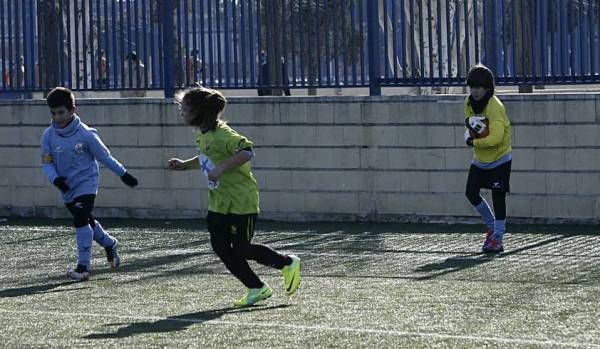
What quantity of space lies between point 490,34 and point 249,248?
238 inches

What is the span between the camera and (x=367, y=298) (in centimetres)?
968

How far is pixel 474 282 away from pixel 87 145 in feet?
10.5

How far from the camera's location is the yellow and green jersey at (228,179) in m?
9.27

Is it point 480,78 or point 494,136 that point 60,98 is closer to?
point 480,78

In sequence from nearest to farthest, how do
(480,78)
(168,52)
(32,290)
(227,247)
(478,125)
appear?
1. (227,247)
2. (32,290)
3. (480,78)
4. (478,125)
5. (168,52)

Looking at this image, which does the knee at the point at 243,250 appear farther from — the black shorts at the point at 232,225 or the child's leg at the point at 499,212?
the child's leg at the point at 499,212

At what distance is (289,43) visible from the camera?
15.9 metres

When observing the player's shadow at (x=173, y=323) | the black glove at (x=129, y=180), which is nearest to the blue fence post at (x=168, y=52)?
the black glove at (x=129, y=180)

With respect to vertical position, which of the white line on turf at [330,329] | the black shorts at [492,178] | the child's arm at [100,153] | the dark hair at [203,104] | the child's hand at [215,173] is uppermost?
the dark hair at [203,104]

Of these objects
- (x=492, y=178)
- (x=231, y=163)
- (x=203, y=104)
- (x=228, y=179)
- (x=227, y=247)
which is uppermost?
(x=203, y=104)

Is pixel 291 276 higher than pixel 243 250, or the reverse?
pixel 243 250

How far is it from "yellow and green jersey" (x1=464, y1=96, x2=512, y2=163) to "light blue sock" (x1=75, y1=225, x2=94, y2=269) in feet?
10.9

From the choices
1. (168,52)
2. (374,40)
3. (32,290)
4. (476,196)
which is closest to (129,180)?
(32,290)

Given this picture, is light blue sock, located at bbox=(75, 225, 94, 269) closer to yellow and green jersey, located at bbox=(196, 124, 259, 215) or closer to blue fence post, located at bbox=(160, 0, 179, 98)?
yellow and green jersey, located at bbox=(196, 124, 259, 215)
